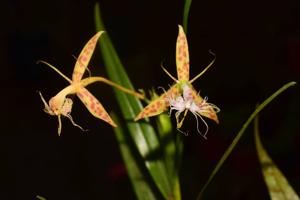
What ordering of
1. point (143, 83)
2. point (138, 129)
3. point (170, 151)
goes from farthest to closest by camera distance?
point (143, 83) < point (138, 129) < point (170, 151)

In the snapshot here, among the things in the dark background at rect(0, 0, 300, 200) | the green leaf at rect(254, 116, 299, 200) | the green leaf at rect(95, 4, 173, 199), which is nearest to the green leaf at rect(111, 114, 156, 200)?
the green leaf at rect(95, 4, 173, 199)

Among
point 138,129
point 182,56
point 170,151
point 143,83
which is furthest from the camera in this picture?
point 143,83

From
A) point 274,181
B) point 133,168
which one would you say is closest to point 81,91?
point 133,168

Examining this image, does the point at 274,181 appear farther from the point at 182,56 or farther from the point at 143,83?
the point at 143,83

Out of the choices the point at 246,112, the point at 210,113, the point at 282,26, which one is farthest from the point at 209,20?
the point at 210,113

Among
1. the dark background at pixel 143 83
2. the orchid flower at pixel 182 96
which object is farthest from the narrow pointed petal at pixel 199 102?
the dark background at pixel 143 83

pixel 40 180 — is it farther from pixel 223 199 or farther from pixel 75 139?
pixel 223 199

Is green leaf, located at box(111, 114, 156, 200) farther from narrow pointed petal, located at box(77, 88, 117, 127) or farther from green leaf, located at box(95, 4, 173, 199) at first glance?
narrow pointed petal, located at box(77, 88, 117, 127)
